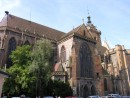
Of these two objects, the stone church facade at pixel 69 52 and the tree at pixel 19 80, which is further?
the stone church facade at pixel 69 52

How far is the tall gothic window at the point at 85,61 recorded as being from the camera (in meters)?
34.2

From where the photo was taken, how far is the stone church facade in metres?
31.4

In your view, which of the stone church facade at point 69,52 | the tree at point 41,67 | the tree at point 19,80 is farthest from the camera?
the stone church facade at point 69,52

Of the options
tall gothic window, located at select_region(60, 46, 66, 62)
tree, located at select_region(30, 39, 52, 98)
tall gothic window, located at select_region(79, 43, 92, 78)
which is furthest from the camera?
tall gothic window, located at select_region(60, 46, 66, 62)

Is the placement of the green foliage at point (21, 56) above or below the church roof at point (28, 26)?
below

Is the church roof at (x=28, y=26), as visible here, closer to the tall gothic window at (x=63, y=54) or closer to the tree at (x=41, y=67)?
the tall gothic window at (x=63, y=54)

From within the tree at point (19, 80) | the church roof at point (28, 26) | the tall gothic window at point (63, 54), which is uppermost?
the church roof at point (28, 26)

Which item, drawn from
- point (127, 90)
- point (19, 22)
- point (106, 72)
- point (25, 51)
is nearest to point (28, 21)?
point (19, 22)

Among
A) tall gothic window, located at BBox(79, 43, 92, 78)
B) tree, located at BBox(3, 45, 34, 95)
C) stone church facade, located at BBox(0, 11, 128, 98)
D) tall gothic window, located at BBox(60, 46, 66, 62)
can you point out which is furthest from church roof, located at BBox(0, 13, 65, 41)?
tree, located at BBox(3, 45, 34, 95)

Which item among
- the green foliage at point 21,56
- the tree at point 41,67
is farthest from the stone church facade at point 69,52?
the tree at point 41,67

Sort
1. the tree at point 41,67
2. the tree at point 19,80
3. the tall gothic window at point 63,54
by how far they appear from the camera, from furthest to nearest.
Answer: the tall gothic window at point 63,54, the tree at point 41,67, the tree at point 19,80

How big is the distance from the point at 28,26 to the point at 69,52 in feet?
37.8

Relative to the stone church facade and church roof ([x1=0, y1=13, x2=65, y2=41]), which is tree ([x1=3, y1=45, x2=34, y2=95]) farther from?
church roof ([x1=0, y1=13, x2=65, y2=41])

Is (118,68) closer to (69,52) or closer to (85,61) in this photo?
(85,61)
